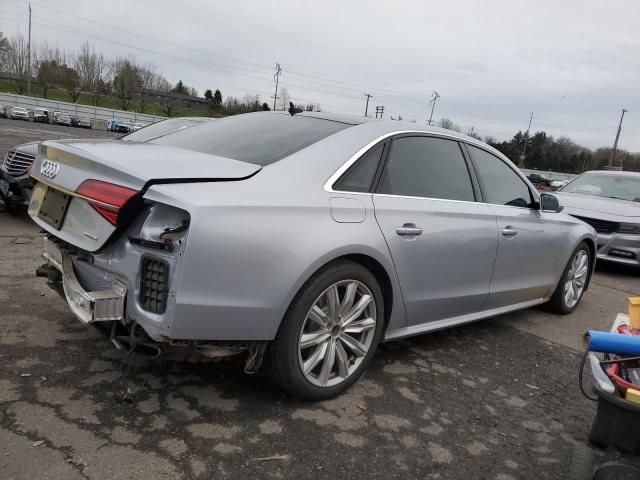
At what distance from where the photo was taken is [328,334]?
9.08ft

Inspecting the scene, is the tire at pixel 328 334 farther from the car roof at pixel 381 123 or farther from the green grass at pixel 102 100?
the green grass at pixel 102 100

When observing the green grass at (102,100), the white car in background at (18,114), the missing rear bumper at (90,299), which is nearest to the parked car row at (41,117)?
the white car in background at (18,114)

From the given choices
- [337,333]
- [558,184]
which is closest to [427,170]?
[337,333]

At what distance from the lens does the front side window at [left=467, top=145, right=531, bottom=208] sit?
390 cm

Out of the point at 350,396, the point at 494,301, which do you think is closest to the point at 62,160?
the point at 350,396

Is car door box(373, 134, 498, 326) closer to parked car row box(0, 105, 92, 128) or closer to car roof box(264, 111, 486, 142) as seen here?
car roof box(264, 111, 486, 142)

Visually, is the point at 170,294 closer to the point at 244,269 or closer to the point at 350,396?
the point at 244,269

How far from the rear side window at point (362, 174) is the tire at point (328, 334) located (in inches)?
16.3

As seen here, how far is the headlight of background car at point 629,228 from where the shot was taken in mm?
7348

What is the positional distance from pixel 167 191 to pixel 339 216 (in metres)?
0.87

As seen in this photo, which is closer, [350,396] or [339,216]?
[339,216]

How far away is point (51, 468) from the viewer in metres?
2.06

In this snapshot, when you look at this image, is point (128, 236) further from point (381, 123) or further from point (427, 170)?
point (427, 170)

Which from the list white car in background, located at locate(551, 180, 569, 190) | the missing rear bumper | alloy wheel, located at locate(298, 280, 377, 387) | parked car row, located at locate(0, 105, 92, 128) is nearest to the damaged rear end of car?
the missing rear bumper
